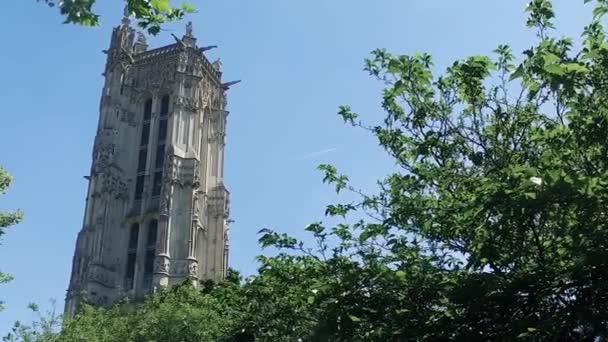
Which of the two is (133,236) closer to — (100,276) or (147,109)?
(100,276)

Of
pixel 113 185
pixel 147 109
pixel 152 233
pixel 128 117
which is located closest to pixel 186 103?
pixel 147 109

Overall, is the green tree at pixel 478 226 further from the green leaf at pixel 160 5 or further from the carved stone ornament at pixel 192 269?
the carved stone ornament at pixel 192 269

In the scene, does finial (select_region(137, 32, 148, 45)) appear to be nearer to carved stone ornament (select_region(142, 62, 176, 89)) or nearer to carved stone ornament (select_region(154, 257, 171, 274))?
carved stone ornament (select_region(142, 62, 176, 89))

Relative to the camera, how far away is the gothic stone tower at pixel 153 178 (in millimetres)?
58188

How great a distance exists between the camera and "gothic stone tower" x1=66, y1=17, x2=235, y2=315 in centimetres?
5819

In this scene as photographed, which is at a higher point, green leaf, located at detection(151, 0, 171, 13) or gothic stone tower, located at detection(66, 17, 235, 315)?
gothic stone tower, located at detection(66, 17, 235, 315)

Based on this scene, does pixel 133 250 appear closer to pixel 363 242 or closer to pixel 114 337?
pixel 114 337

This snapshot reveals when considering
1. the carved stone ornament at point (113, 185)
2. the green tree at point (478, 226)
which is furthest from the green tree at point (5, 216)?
the carved stone ornament at point (113, 185)

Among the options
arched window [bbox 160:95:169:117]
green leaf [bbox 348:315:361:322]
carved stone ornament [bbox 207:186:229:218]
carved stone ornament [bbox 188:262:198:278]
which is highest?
arched window [bbox 160:95:169:117]

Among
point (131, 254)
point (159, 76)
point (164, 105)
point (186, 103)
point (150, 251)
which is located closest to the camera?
point (150, 251)

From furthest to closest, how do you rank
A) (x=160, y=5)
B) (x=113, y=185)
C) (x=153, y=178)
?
(x=153, y=178) → (x=113, y=185) → (x=160, y=5)

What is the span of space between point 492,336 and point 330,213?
3848 millimetres

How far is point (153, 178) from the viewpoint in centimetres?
6362

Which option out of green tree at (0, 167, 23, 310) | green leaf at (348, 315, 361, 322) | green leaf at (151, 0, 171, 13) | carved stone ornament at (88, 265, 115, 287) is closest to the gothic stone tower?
carved stone ornament at (88, 265, 115, 287)
